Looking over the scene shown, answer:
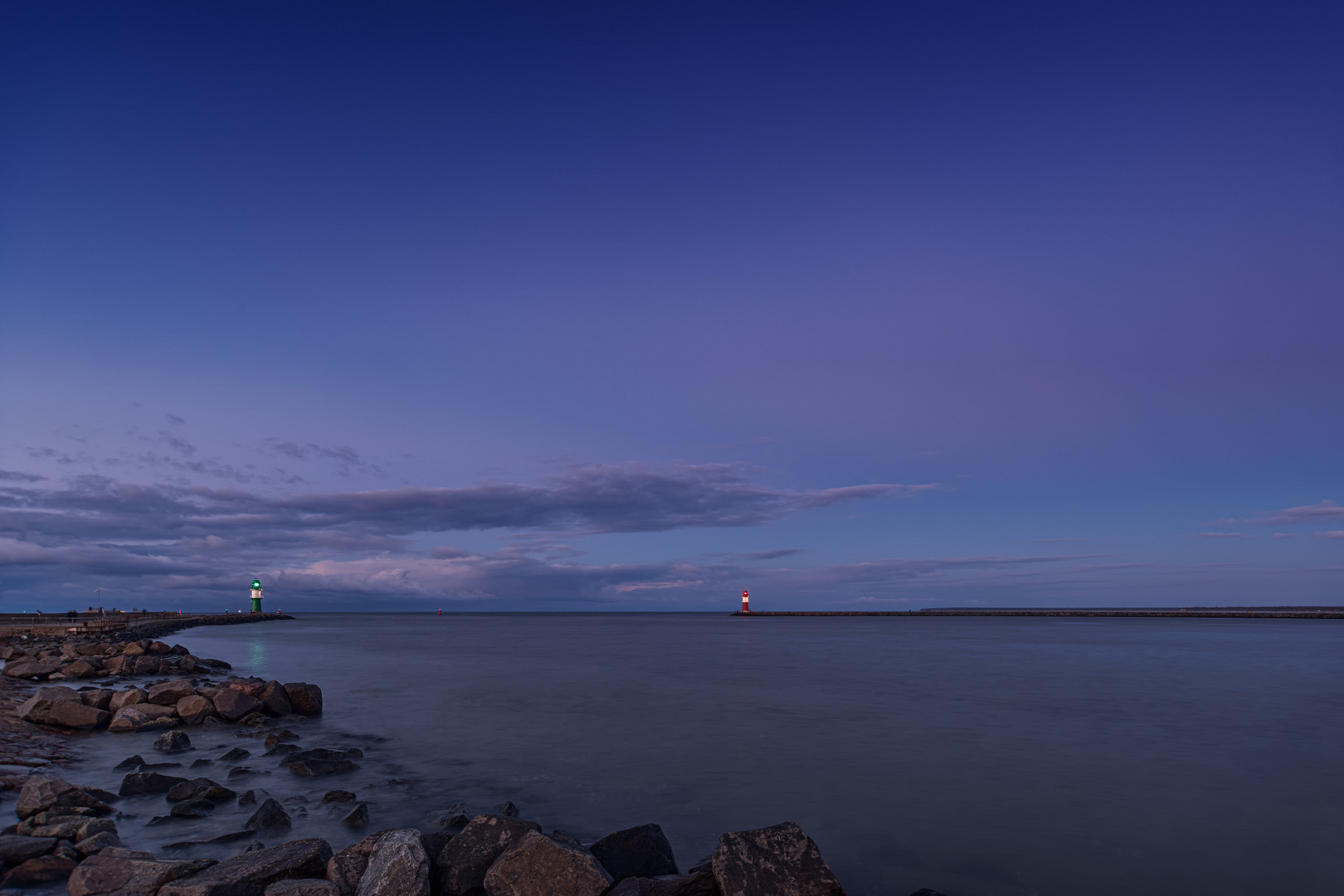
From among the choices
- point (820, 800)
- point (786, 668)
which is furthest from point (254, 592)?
point (820, 800)

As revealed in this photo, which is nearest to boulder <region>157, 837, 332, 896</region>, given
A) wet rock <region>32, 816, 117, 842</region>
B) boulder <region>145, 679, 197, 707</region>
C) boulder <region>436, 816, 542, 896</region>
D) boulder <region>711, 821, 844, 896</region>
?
boulder <region>436, 816, 542, 896</region>

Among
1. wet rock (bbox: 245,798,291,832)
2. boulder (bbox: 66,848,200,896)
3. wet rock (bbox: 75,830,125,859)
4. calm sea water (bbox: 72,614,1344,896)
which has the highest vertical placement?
boulder (bbox: 66,848,200,896)

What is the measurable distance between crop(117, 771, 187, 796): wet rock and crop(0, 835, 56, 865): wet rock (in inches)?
103

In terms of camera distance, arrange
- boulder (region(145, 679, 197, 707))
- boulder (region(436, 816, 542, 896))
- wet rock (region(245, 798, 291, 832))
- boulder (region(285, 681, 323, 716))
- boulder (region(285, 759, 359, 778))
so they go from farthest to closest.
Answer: boulder (region(285, 681, 323, 716)) → boulder (region(145, 679, 197, 707)) → boulder (region(285, 759, 359, 778)) → wet rock (region(245, 798, 291, 832)) → boulder (region(436, 816, 542, 896))

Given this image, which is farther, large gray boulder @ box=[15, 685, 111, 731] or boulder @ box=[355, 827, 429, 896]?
large gray boulder @ box=[15, 685, 111, 731]

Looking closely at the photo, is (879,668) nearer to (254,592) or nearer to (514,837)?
(514,837)

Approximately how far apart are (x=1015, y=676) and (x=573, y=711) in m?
18.3

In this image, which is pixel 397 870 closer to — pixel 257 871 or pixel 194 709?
pixel 257 871

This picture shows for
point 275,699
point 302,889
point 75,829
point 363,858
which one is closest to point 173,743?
point 275,699

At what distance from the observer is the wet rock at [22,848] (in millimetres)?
6676

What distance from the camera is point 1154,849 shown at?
8523 mm

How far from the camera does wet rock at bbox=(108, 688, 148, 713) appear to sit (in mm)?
14852

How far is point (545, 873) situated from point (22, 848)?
16.4 ft

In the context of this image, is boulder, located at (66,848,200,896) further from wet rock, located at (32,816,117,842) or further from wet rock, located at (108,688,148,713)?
wet rock, located at (108,688,148,713)
